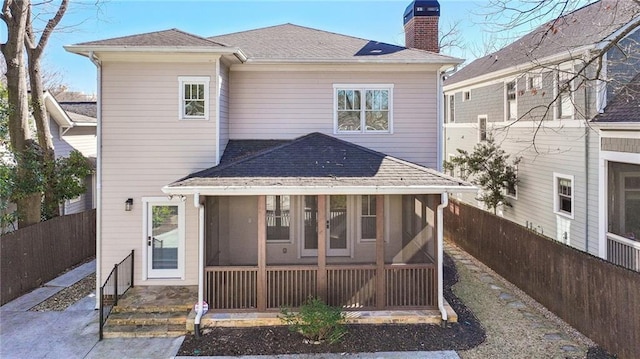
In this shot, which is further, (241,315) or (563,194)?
(563,194)

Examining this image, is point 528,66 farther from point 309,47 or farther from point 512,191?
point 309,47

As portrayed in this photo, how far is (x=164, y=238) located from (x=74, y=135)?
32.2 feet

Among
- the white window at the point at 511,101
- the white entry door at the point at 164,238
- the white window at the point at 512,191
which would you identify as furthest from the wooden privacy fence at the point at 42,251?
the white window at the point at 511,101

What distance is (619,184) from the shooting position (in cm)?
1166

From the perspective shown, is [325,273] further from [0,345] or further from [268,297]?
[0,345]

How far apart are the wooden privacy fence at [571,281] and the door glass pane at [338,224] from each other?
4.22m

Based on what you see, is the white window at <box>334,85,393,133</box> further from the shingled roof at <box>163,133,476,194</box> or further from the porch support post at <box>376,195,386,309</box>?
the porch support post at <box>376,195,386,309</box>

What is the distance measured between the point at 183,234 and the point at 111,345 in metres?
2.81

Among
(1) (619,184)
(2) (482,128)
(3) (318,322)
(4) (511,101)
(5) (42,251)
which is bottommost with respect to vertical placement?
(3) (318,322)

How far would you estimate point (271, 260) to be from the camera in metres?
11.3

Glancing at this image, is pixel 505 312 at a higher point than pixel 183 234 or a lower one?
lower

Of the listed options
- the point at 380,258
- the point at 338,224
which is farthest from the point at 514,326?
the point at 338,224

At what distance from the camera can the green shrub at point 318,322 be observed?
7.72 m

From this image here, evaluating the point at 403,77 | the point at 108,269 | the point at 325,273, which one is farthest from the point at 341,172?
the point at 108,269
